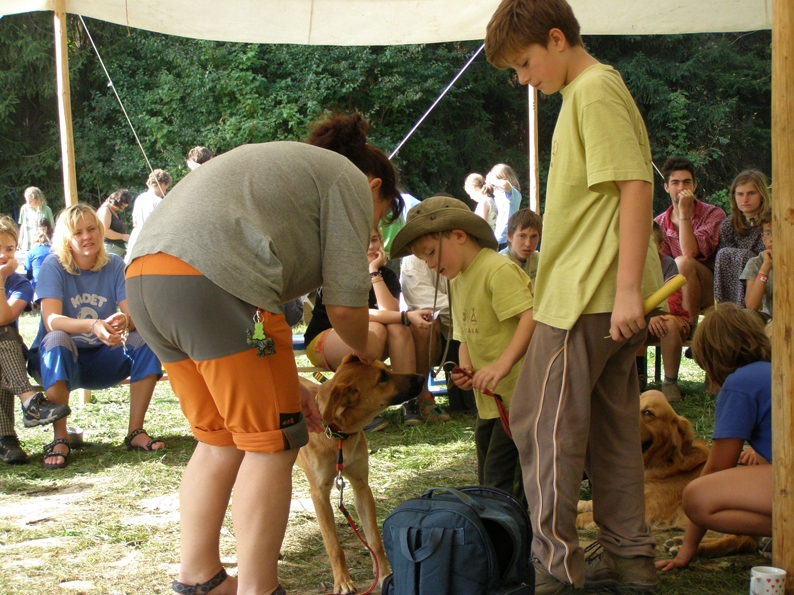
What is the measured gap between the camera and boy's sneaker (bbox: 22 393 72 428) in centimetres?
498

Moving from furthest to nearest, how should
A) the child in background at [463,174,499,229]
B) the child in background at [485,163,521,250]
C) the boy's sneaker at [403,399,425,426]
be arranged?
1. the child in background at [463,174,499,229]
2. the child in background at [485,163,521,250]
3. the boy's sneaker at [403,399,425,426]

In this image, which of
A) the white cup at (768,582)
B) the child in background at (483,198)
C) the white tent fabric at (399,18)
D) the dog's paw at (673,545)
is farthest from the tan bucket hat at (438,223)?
the child in background at (483,198)

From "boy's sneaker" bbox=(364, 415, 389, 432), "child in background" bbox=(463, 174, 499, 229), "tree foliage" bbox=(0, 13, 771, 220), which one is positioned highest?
"tree foliage" bbox=(0, 13, 771, 220)

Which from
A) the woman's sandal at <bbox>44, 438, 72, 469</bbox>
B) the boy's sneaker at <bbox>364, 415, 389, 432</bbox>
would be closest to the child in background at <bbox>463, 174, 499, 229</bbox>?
the boy's sneaker at <bbox>364, 415, 389, 432</bbox>

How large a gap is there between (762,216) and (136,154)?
17013 mm

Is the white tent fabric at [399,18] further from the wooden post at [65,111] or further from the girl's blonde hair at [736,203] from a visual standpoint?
the girl's blonde hair at [736,203]

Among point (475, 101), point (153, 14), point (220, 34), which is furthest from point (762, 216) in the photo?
point (475, 101)

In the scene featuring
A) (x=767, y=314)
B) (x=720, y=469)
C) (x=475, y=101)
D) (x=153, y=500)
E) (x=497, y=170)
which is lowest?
(x=153, y=500)

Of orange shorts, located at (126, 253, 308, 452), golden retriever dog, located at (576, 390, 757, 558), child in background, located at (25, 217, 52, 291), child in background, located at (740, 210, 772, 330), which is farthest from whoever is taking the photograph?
child in background, located at (25, 217, 52, 291)

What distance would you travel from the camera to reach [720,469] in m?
3.03

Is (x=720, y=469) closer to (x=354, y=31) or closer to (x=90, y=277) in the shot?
(x=90, y=277)

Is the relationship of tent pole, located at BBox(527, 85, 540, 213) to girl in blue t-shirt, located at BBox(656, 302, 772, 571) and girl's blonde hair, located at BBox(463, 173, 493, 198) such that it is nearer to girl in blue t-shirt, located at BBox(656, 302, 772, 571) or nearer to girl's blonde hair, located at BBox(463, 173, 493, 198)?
girl's blonde hair, located at BBox(463, 173, 493, 198)

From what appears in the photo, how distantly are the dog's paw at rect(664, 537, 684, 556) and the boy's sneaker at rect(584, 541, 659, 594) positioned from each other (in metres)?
0.57

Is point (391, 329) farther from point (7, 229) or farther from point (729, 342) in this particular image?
point (729, 342)
